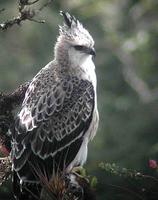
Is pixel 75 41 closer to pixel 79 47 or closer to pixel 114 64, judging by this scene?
pixel 79 47

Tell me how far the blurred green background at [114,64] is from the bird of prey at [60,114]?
5.97m

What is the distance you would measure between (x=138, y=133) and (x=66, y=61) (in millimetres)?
9373

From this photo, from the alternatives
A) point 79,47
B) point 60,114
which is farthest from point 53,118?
point 79,47

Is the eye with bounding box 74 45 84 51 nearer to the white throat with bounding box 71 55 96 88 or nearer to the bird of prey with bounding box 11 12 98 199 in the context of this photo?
the bird of prey with bounding box 11 12 98 199

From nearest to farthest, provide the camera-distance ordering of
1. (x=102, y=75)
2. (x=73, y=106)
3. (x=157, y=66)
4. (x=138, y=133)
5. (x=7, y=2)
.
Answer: (x=73, y=106), (x=138, y=133), (x=157, y=66), (x=102, y=75), (x=7, y=2)

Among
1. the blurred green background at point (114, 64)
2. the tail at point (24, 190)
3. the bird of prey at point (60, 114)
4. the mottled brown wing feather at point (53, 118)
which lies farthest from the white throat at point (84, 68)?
the blurred green background at point (114, 64)

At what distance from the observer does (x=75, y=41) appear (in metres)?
12.9

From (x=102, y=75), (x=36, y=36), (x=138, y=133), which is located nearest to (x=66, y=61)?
(x=138, y=133)

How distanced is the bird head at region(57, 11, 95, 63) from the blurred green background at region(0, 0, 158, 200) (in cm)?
591

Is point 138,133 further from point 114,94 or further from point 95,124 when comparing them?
point 95,124

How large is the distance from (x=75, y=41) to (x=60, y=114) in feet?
3.98

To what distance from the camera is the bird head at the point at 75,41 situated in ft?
42.0

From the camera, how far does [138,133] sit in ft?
72.1

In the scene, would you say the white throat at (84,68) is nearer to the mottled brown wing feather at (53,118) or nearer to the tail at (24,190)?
the mottled brown wing feather at (53,118)
